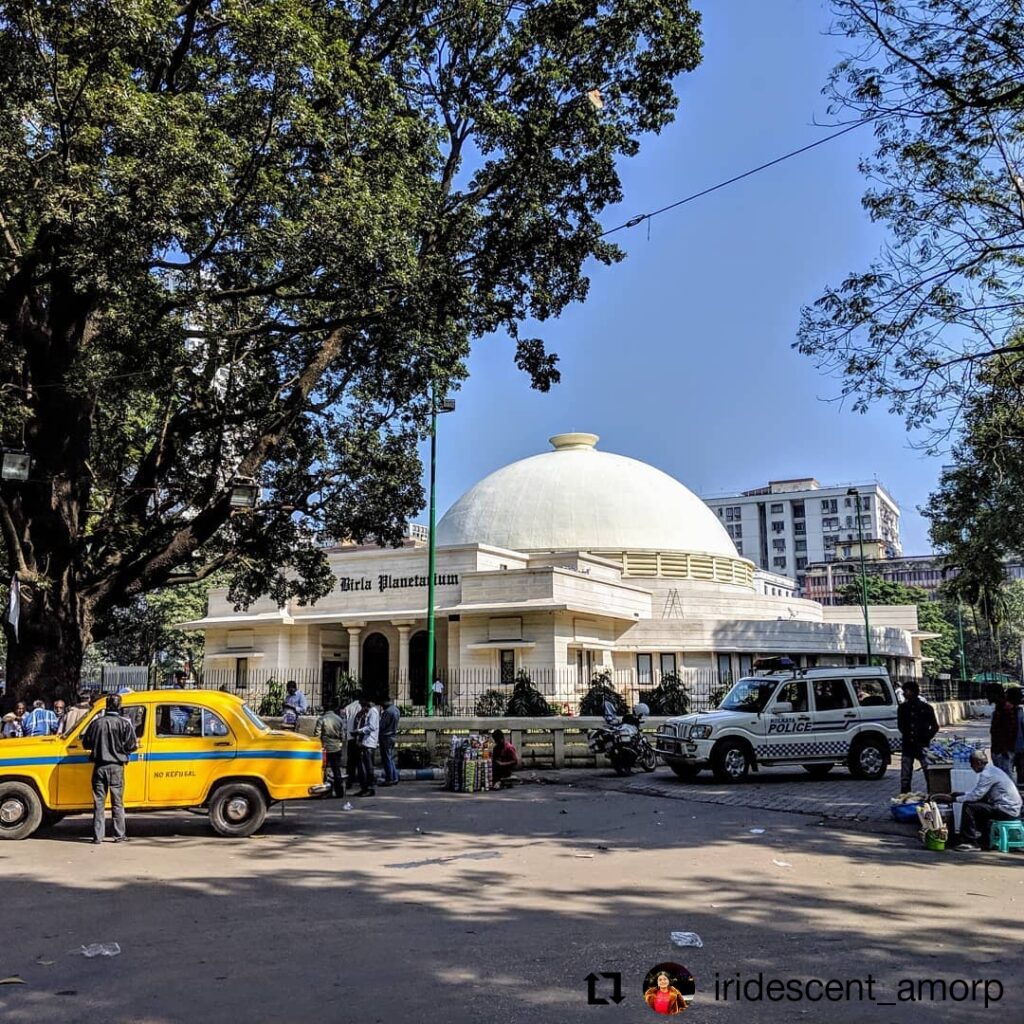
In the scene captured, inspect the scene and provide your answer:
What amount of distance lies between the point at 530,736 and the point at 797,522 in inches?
4213

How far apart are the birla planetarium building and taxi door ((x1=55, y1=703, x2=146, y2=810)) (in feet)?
58.5

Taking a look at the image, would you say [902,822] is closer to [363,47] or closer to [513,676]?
[363,47]

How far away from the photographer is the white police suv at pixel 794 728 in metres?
15.4

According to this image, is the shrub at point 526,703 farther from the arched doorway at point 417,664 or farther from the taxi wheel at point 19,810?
the taxi wheel at point 19,810

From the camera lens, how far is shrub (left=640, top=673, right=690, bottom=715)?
2445 cm

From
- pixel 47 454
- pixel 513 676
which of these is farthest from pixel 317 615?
pixel 47 454

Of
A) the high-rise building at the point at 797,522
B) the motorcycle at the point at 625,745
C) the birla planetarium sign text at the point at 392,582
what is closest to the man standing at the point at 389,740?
the motorcycle at the point at 625,745

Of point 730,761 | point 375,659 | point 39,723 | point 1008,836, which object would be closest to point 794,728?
point 730,761

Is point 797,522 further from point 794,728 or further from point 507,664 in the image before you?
point 794,728

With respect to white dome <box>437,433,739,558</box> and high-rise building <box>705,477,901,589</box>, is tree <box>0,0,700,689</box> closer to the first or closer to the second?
white dome <box>437,433,739,558</box>

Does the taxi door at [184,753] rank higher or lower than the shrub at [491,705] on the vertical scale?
higher

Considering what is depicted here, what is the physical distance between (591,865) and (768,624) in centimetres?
3070

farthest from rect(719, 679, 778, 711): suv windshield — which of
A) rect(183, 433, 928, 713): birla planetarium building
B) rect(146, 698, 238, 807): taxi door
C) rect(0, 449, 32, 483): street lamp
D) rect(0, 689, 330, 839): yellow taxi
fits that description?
rect(0, 449, 32, 483): street lamp

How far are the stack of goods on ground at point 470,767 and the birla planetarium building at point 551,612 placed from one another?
12109 mm
